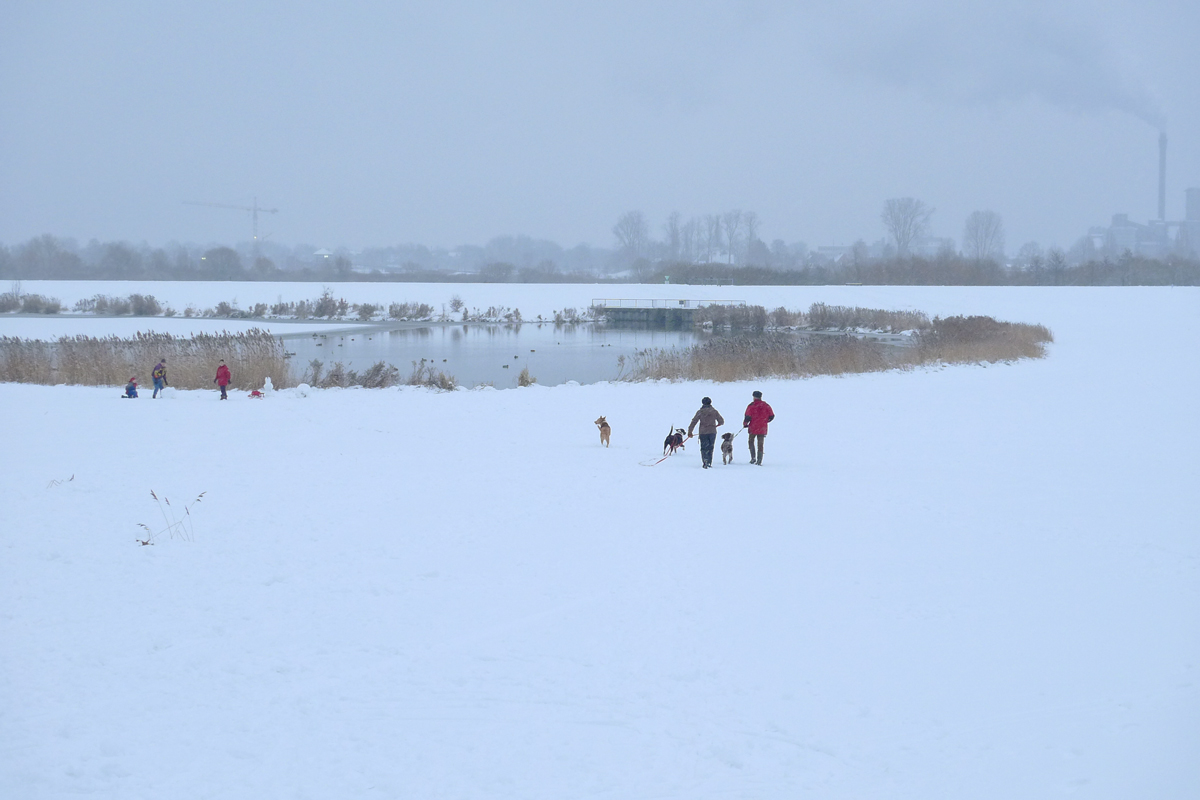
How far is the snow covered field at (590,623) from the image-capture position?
448 centimetres

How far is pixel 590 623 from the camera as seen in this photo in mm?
6148

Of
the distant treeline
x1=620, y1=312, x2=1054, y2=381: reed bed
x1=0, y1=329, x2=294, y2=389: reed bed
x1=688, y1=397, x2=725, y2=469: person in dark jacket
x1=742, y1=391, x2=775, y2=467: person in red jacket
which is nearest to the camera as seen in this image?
x1=688, y1=397, x2=725, y2=469: person in dark jacket

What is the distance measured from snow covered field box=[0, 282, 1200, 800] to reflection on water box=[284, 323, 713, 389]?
13.8m

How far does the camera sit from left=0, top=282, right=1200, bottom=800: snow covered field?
448 centimetres

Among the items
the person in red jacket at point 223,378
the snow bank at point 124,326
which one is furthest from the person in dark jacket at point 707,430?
the snow bank at point 124,326

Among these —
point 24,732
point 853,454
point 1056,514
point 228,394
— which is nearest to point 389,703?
point 24,732

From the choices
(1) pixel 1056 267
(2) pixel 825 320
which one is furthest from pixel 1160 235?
(2) pixel 825 320

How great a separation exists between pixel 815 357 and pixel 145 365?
18213 mm

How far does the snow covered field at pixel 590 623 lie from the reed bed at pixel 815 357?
10.5 metres

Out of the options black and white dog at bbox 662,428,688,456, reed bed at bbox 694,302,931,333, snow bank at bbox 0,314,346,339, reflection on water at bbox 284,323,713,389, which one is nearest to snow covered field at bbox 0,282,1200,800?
black and white dog at bbox 662,428,688,456

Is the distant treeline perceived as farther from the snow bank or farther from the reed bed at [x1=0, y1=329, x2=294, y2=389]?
the reed bed at [x1=0, y1=329, x2=294, y2=389]

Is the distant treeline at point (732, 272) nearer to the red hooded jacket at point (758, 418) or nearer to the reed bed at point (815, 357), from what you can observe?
the reed bed at point (815, 357)

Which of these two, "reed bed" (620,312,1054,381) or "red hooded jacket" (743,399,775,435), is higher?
"reed bed" (620,312,1054,381)

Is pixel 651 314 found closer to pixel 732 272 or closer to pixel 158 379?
pixel 732 272
